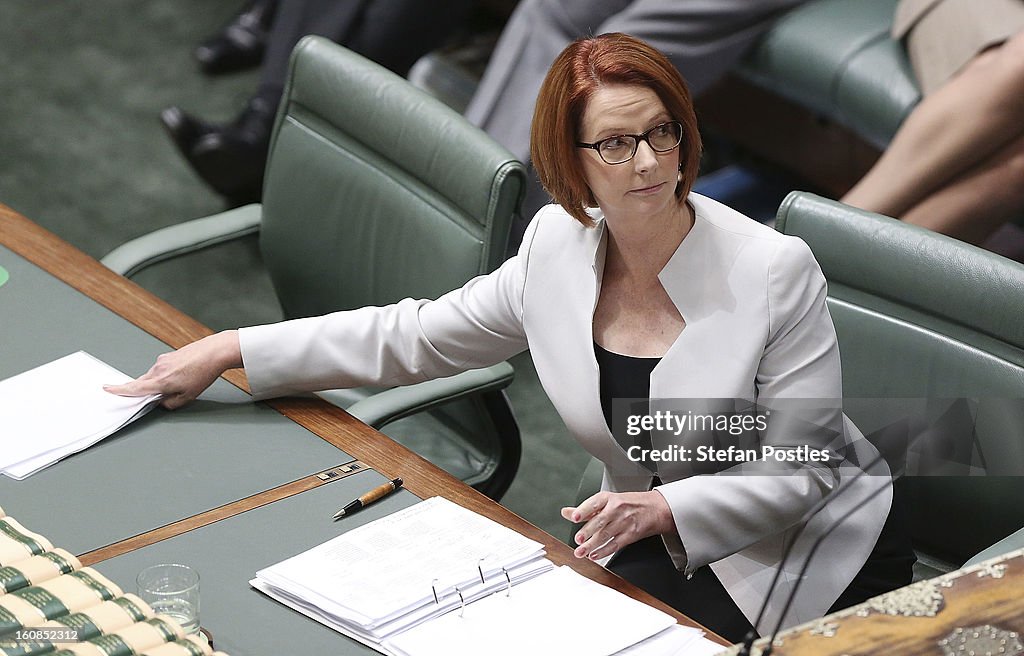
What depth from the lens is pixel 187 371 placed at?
1.94m

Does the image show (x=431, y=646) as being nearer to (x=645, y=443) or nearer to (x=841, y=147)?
(x=645, y=443)

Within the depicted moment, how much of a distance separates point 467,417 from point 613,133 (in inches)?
28.1

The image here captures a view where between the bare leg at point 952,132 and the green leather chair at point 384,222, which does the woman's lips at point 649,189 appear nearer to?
the green leather chair at point 384,222

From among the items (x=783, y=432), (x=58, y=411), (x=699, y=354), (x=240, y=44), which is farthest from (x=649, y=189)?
(x=240, y=44)

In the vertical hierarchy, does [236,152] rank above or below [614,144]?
above

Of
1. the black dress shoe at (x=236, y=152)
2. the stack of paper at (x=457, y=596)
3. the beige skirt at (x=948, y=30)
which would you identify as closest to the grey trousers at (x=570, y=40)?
the beige skirt at (x=948, y=30)

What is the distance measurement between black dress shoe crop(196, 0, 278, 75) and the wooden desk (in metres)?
2.40

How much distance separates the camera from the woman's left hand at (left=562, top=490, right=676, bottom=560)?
1672 millimetres

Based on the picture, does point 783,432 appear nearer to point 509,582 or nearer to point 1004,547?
point 1004,547

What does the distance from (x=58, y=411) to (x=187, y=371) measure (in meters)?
0.17

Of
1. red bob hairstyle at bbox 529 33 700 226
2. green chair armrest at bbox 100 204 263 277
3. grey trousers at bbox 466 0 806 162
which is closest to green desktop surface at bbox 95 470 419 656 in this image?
red bob hairstyle at bbox 529 33 700 226

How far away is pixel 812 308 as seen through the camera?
184 centimetres

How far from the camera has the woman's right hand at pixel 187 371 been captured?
192 cm

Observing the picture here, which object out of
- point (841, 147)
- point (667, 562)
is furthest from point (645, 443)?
point (841, 147)
